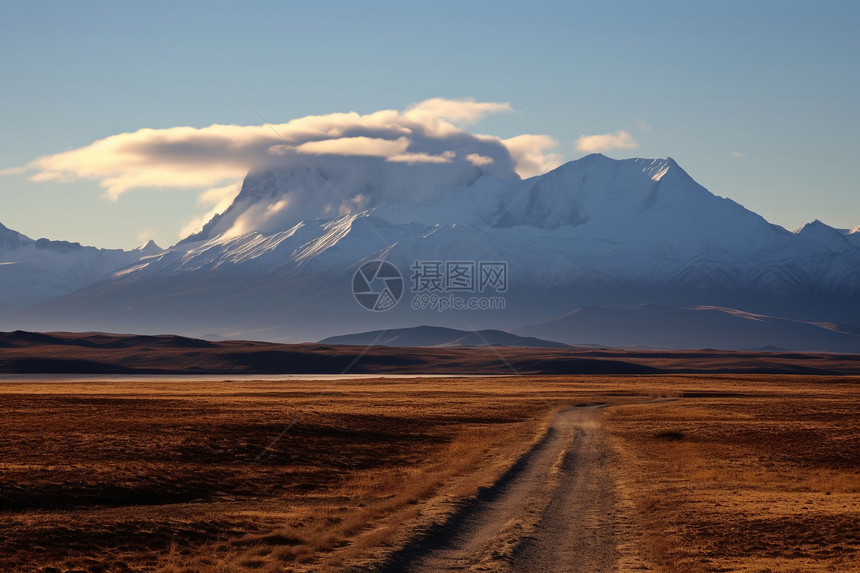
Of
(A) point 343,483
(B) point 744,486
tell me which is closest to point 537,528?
(A) point 343,483

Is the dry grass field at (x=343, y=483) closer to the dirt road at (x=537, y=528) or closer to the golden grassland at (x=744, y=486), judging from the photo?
the golden grassland at (x=744, y=486)

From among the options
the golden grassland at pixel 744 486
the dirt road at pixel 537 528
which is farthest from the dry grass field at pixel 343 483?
the dirt road at pixel 537 528

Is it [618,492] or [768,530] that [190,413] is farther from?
[768,530]

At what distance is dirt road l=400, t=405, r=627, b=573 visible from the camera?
73.6ft

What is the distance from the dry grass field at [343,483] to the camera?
79.2ft

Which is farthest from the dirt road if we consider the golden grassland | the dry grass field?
the golden grassland

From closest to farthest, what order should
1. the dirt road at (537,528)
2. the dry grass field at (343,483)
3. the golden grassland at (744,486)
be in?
the dirt road at (537,528)
the dry grass field at (343,483)
the golden grassland at (744,486)

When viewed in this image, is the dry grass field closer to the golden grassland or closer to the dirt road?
the golden grassland

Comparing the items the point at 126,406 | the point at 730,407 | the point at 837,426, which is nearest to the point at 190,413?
the point at 126,406

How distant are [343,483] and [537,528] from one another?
13.9 m

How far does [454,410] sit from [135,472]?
47.6 meters

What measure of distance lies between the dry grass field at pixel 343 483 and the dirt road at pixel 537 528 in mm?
864

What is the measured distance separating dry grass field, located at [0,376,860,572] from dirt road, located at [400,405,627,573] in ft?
2.83

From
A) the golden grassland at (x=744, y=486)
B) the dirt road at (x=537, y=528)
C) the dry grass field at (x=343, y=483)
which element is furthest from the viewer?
the golden grassland at (x=744, y=486)
